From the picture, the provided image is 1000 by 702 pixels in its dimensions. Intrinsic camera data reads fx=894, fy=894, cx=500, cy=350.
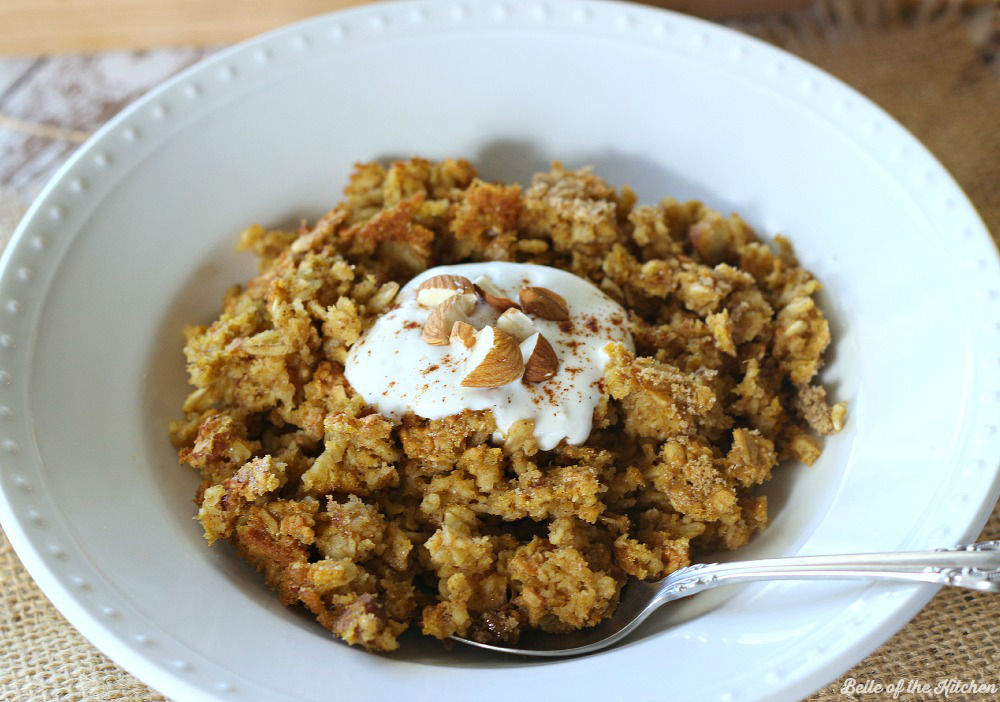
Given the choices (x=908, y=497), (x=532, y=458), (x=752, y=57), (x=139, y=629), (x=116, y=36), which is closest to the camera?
(x=139, y=629)

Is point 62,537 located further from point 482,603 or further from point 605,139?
point 605,139

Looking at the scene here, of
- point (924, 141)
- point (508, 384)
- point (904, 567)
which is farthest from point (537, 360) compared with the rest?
point (924, 141)

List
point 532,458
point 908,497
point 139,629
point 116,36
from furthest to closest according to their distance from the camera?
point 116,36 < point 532,458 < point 908,497 < point 139,629

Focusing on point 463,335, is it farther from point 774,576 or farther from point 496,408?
point 774,576

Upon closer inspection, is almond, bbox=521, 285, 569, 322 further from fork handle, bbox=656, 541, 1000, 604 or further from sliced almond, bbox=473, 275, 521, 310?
fork handle, bbox=656, 541, 1000, 604

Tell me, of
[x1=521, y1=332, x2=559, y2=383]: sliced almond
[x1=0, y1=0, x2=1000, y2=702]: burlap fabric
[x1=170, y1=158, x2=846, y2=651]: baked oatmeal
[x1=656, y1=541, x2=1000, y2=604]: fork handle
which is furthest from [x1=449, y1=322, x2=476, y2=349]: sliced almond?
[x1=0, y1=0, x2=1000, y2=702]: burlap fabric

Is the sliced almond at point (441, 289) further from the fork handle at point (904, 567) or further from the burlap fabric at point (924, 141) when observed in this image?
the burlap fabric at point (924, 141)

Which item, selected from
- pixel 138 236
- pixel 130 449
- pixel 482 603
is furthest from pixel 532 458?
pixel 138 236
